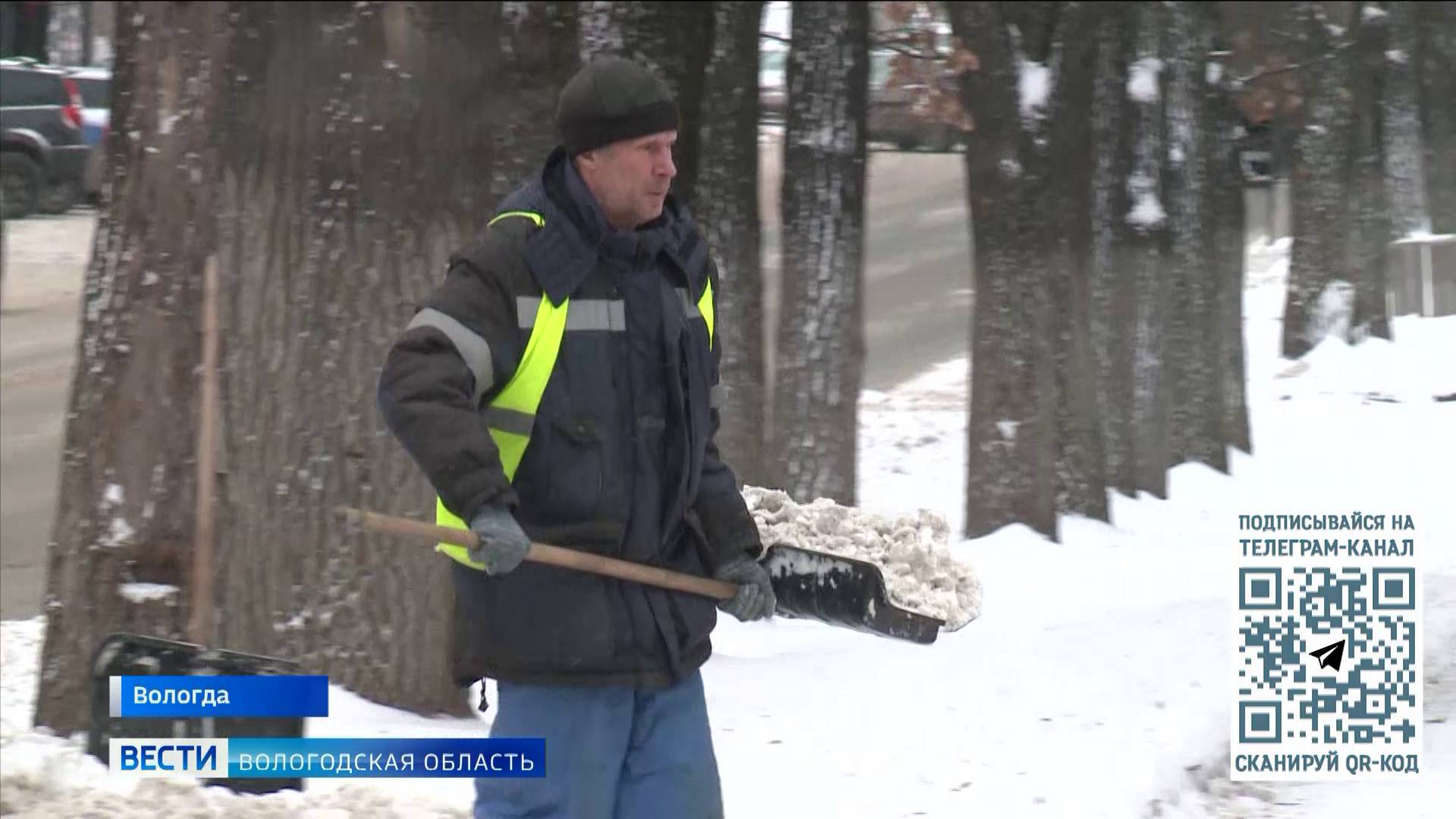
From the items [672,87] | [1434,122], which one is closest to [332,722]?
[672,87]

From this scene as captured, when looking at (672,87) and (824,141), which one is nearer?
(672,87)

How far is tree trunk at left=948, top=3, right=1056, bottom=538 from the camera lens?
11.7 meters

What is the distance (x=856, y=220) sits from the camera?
10.6 m

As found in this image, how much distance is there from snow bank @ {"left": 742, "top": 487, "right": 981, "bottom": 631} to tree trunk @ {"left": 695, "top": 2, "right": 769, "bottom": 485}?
3.39 metres

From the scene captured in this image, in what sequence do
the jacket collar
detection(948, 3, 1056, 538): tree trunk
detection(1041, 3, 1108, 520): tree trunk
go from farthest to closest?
detection(1041, 3, 1108, 520): tree trunk, detection(948, 3, 1056, 538): tree trunk, the jacket collar

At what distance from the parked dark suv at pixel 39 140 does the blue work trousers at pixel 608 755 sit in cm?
2119

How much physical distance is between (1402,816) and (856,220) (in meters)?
4.63

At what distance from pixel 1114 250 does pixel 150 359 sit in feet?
24.3

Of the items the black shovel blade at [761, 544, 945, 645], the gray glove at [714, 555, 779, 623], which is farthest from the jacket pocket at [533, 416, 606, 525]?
the black shovel blade at [761, 544, 945, 645]

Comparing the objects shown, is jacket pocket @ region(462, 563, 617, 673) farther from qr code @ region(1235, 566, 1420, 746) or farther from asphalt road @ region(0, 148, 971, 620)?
asphalt road @ region(0, 148, 971, 620)

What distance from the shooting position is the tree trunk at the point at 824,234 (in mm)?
10391

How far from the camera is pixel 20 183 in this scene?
83.2ft

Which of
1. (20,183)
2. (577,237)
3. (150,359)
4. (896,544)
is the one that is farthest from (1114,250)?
(20,183)

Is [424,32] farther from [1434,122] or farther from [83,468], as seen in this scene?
[1434,122]
